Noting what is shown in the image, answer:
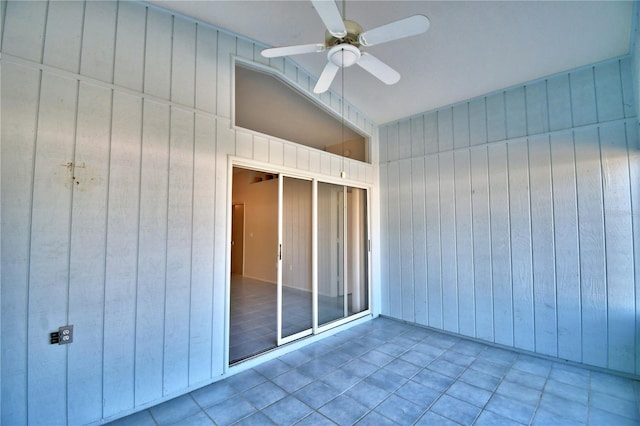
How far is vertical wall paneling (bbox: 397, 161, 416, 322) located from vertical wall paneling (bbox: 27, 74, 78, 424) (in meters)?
4.04

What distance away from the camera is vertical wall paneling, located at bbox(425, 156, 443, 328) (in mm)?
4094

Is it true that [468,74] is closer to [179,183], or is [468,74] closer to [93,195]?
[179,183]

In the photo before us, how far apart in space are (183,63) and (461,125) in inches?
141

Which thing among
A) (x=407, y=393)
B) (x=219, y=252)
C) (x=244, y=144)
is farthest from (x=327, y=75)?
(x=407, y=393)

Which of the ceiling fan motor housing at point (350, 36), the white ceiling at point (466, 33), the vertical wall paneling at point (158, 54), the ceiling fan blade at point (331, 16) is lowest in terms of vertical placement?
the ceiling fan blade at point (331, 16)

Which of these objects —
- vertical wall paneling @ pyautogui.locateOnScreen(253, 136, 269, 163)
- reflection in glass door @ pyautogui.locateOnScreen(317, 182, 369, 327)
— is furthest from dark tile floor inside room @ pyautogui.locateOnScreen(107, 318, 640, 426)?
vertical wall paneling @ pyautogui.locateOnScreen(253, 136, 269, 163)

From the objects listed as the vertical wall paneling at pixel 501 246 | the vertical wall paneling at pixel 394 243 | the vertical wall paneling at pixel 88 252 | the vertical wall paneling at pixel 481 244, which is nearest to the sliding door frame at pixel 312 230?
the vertical wall paneling at pixel 394 243

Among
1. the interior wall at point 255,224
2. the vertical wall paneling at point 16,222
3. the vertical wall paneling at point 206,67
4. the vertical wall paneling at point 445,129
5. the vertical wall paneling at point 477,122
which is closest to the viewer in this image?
the vertical wall paneling at point 16,222

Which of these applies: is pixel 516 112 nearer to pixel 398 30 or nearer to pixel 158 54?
pixel 398 30

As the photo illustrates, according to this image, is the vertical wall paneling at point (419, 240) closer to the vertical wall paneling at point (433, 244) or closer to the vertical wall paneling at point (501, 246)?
the vertical wall paneling at point (433, 244)

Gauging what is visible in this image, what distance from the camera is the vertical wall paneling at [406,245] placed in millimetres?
4402

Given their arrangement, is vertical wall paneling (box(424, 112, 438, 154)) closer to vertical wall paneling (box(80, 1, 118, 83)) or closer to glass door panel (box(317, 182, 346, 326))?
glass door panel (box(317, 182, 346, 326))

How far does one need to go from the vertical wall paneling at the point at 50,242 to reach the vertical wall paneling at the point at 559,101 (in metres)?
4.77

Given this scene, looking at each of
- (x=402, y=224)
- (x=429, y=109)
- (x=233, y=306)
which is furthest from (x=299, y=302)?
(x=429, y=109)
